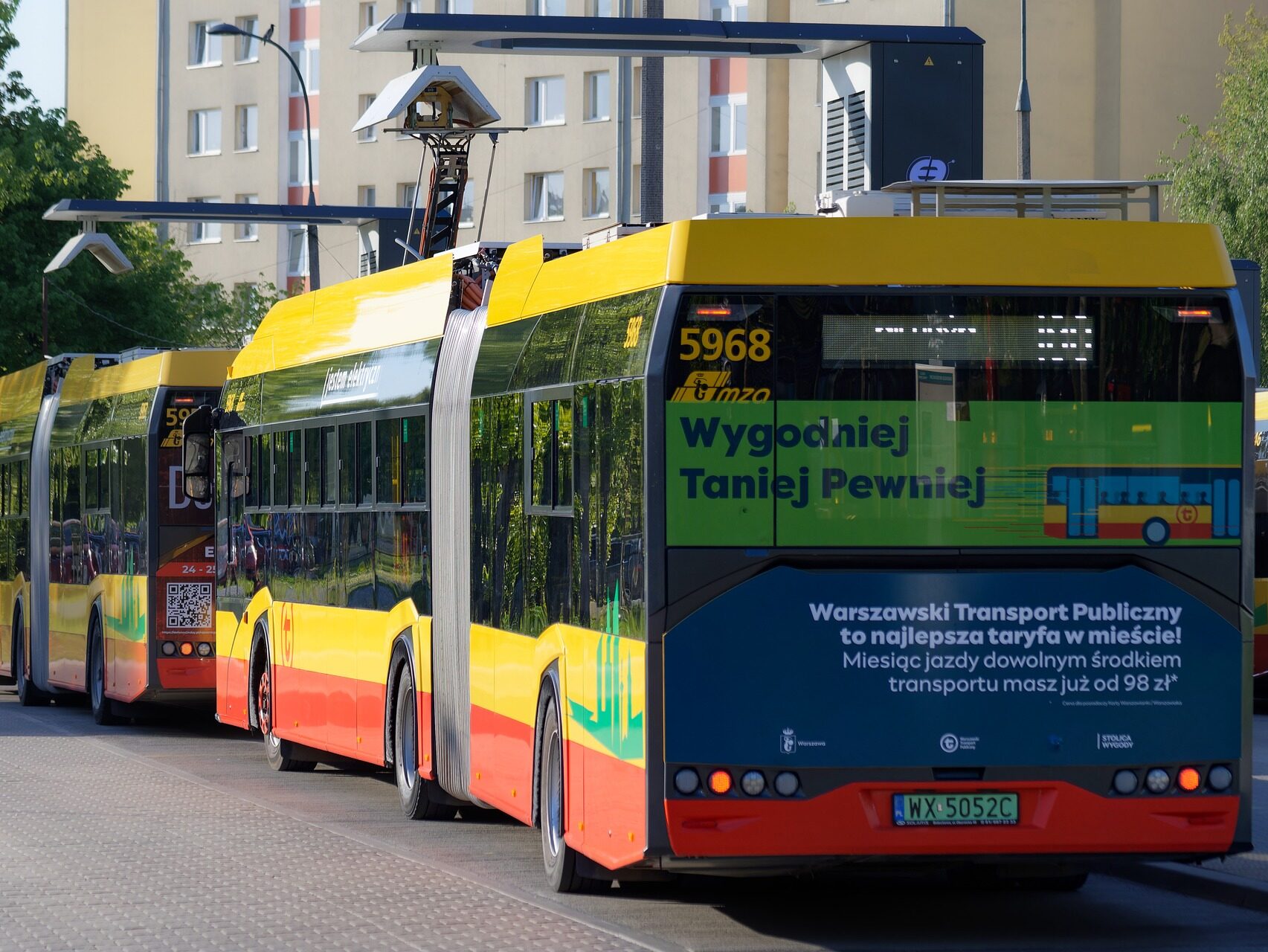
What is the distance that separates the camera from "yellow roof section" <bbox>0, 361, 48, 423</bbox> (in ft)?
85.0

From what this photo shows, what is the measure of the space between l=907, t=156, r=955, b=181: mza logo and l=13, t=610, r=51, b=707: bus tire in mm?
13027

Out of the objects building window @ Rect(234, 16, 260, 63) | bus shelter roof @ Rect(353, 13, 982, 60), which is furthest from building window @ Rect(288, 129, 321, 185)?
bus shelter roof @ Rect(353, 13, 982, 60)

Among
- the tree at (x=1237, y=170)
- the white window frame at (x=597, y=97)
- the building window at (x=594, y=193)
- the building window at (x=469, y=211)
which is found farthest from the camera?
the building window at (x=469, y=211)

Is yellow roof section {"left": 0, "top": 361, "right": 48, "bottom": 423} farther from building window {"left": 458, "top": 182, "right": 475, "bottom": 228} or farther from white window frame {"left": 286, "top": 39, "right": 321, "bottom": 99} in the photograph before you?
white window frame {"left": 286, "top": 39, "right": 321, "bottom": 99}

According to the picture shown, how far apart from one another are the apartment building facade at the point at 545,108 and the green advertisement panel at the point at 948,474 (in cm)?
3842

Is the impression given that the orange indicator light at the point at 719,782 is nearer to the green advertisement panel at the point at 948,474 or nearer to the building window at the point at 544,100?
the green advertisement panel at the point at 948,474

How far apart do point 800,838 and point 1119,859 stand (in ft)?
4.13

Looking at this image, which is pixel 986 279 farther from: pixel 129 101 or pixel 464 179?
pixel 129 101

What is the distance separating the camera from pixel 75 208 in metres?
25.2

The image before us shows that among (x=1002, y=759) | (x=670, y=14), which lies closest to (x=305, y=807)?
(x=1002, y=759)

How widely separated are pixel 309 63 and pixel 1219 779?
66.7m

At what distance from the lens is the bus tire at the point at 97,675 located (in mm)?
22531

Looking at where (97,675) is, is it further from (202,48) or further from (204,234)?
(202,48)

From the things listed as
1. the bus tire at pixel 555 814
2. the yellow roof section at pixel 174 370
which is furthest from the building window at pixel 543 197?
the bus tire at pixel 555 814
